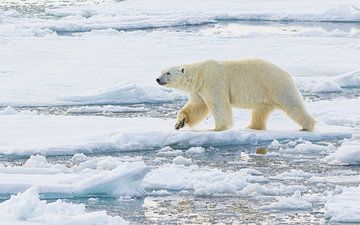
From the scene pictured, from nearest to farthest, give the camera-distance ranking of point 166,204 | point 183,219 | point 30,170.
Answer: point 183,219 < point 166,204 < point 30,170

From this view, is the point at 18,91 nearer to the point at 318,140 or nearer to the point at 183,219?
the point at 318,140

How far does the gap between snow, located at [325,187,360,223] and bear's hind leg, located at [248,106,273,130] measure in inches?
90.1

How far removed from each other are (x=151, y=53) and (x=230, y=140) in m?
7.40

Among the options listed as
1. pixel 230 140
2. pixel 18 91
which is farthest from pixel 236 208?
pixel 18 91

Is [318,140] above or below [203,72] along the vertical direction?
below

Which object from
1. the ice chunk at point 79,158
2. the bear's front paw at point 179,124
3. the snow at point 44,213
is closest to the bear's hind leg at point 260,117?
the bear's front paw at point 179,124

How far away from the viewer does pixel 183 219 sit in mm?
5348

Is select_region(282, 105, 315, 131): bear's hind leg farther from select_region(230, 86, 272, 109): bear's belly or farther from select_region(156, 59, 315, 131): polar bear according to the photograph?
select_region(230, 86, 272, 109): bear's belly

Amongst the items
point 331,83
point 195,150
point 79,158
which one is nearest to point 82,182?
point 79,158

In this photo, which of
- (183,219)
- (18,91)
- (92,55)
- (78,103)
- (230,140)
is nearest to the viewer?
(183,219)

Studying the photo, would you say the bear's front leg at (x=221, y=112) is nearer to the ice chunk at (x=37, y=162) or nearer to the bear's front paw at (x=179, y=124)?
the bear's front paw at (x=179, y=124)

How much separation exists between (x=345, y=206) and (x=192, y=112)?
9.62 feet

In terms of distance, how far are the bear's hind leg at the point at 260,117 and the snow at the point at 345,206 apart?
2.29 m

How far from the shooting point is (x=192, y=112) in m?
8.22
